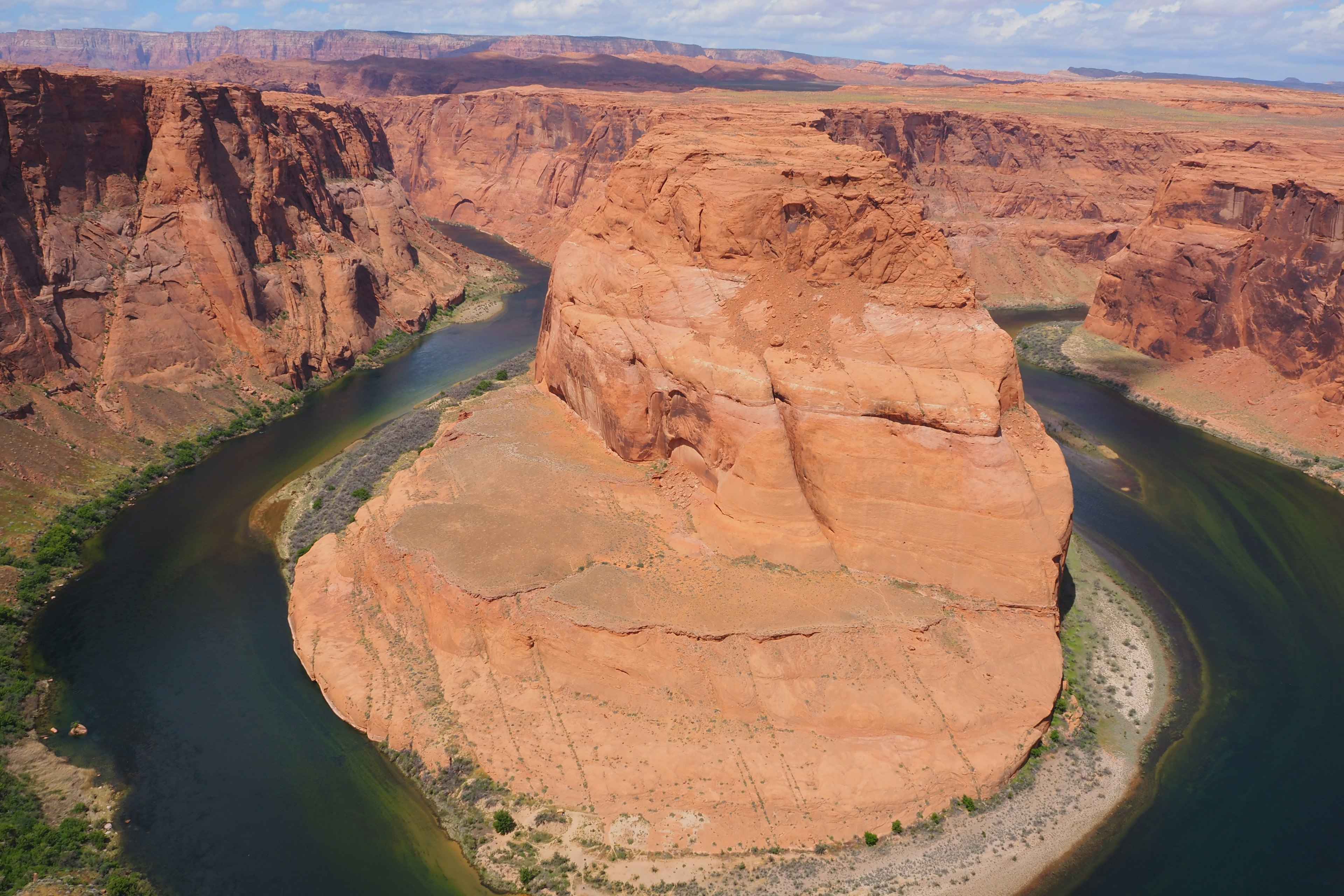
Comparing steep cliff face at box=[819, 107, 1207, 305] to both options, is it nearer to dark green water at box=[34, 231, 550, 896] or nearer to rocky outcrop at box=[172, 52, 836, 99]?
dark green water at box=[34, 231, 550, 896]

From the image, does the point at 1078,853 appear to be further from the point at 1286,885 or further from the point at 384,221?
the point at 384,221

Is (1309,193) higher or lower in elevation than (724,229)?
higher

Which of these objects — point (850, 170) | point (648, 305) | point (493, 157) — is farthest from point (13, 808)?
point (493, 157)

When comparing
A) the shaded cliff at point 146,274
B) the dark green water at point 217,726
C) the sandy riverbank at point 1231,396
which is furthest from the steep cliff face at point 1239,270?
the shaded cliff at point 146,274

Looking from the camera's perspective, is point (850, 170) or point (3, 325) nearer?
point (850, 170)

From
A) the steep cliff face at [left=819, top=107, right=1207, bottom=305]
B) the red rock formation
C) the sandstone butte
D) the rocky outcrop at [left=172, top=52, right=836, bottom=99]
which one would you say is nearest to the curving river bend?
the sandstone butte

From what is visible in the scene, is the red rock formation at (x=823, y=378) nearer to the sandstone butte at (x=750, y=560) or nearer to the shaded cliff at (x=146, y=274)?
the sandstone butte at (x=750, y=560)
